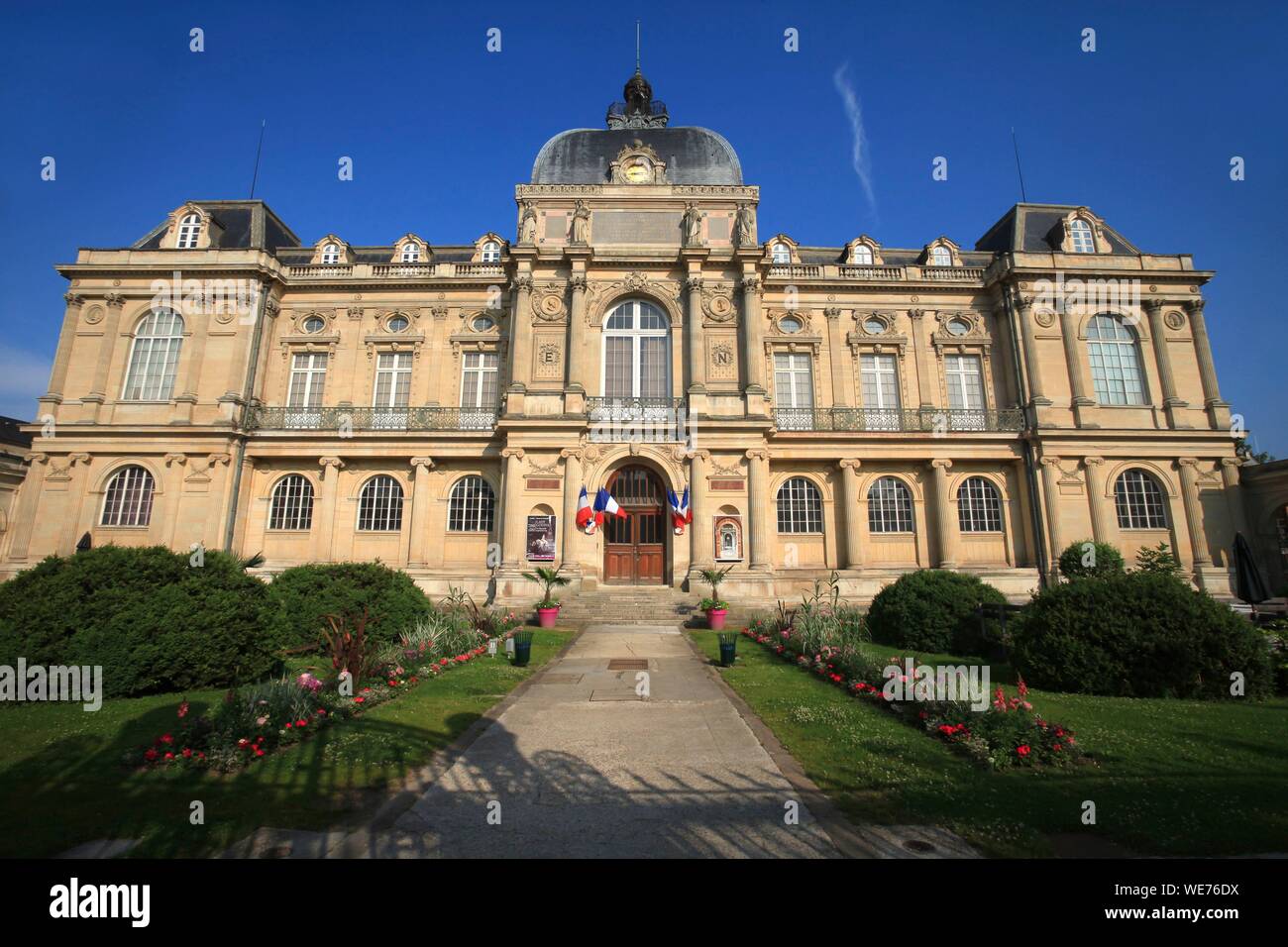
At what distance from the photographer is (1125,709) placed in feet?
26.1

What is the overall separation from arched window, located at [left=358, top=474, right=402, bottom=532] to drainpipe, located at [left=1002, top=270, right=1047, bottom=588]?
84.9 ft

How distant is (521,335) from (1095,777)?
21550mm

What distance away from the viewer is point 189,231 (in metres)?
26.3

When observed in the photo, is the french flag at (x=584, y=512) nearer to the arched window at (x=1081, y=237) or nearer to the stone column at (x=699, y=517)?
the stone column at (x=699, y=517)

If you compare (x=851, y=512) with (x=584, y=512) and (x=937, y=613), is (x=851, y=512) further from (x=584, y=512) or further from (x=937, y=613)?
(x=584, y=512)

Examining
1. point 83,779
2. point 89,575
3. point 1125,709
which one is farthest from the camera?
point 89,575

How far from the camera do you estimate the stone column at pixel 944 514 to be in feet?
75.6

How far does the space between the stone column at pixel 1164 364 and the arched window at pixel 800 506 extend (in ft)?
49.0

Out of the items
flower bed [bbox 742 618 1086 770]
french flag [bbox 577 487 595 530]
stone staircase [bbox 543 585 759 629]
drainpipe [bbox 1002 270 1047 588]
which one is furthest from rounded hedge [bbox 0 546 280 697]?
drainpipe [bbox 1002 270 1047 588]

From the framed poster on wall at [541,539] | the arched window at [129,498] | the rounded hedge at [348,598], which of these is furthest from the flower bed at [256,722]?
the arched window at [129,498]
